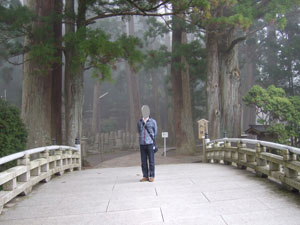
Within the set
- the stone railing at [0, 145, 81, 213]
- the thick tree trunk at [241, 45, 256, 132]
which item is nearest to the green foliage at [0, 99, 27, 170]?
the stone railing at [0, 145, 81, 213]

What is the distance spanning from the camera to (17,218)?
12.9ft

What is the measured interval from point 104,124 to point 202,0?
86.9 feet

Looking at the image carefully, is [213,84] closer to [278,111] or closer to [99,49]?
[278,111]

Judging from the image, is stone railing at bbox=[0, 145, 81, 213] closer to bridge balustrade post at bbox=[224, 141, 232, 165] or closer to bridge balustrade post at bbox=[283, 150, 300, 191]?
bridge balustrade post at bbox=[283, 150, 300, 191]

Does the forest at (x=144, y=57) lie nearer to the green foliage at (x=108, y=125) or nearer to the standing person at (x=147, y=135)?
the standing person at (x=147, y=135)

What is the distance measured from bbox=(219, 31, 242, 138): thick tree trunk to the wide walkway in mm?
10901

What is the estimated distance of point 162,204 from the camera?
4.27 meters

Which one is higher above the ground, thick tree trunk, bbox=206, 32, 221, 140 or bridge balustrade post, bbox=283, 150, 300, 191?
thick tree trunk, bbox=206, 32, 221, 140

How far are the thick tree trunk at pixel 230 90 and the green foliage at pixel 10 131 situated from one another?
479 inches

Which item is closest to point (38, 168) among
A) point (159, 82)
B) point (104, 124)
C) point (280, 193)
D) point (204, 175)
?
point (204, 175)

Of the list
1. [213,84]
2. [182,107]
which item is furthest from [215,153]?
[182,107]

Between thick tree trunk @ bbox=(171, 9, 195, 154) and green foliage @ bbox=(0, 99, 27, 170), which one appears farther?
thick tree trunk @ bbox=(171, 9, 195, 154)

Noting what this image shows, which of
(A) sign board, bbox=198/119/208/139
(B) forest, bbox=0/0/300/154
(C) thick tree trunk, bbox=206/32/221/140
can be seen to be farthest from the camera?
(C) thick tree trunk, bbox=206/32/221/140

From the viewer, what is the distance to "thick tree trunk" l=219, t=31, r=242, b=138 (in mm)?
16578
